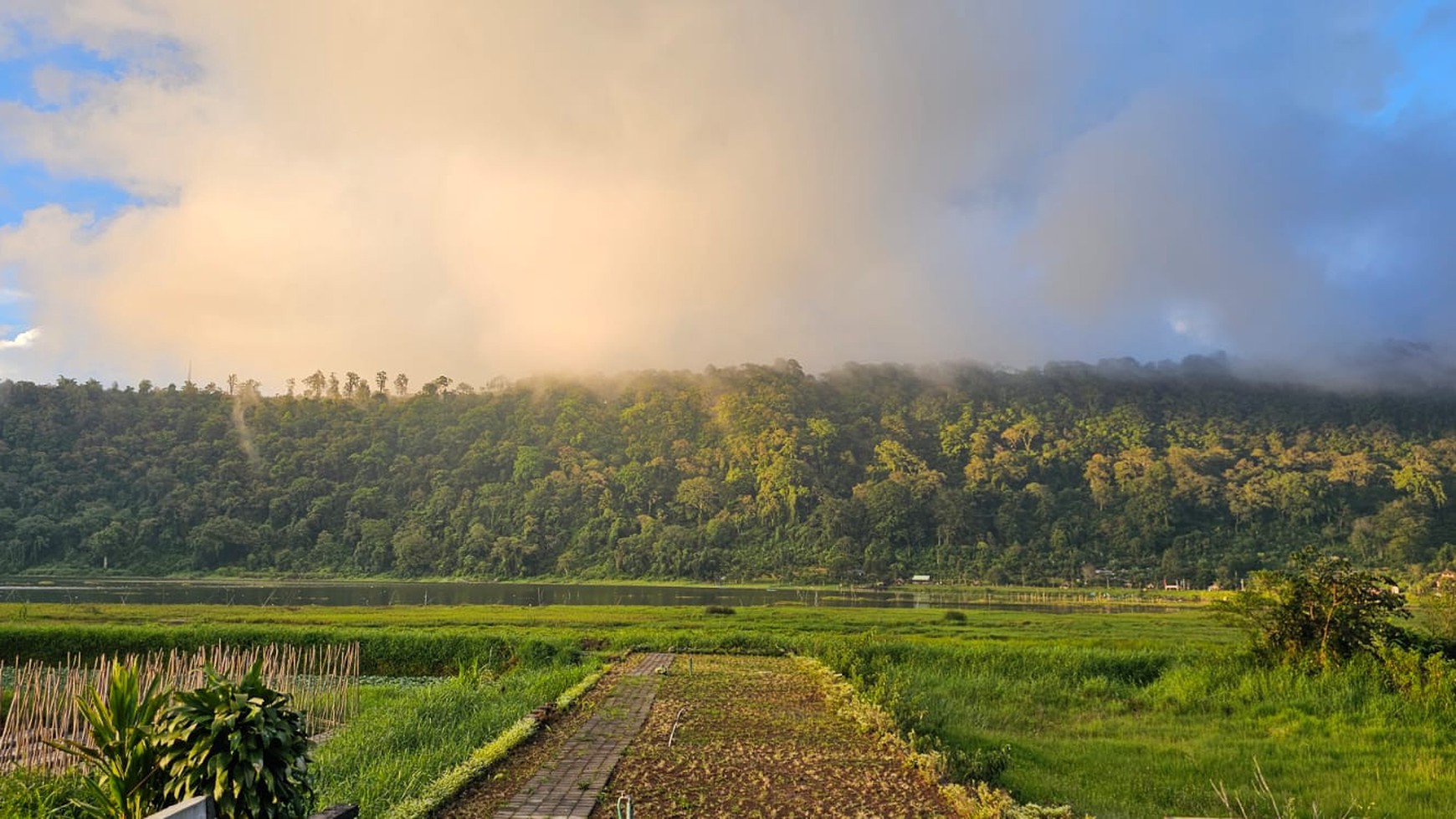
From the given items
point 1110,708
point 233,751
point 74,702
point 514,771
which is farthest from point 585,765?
point 1110,708

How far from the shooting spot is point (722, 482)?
124000 mm

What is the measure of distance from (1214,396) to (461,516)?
13062 centimetres

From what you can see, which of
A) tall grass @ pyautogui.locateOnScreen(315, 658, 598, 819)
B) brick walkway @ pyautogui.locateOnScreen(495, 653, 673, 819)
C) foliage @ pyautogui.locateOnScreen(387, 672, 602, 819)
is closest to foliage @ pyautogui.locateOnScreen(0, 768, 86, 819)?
tall grass @ pyautogui.locateOnScreen(315, 658, 598, 819)

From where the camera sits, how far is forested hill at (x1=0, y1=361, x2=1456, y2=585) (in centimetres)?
9631

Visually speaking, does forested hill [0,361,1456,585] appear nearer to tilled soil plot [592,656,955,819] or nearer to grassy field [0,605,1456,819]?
grassy field [0,605,1456,819]

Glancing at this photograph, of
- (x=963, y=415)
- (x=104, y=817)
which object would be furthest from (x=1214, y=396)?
(x=104, y=817)

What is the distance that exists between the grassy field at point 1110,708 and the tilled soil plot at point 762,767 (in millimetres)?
980

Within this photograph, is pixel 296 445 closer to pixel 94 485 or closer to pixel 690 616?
pixel 94 485

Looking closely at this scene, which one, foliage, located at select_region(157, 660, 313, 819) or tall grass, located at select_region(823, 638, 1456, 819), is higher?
foliage, located at select_region(157, 660, 313, 819)

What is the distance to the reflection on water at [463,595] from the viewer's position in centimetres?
5712

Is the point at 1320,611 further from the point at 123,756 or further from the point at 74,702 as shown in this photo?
the point at 74,702

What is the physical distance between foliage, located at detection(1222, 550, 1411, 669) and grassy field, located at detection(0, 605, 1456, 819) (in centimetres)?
71

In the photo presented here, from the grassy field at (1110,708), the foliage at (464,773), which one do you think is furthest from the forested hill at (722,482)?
the foliage at (464,773)

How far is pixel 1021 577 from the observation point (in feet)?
305
